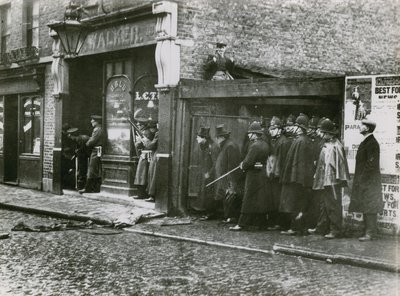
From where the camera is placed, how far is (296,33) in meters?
14.8

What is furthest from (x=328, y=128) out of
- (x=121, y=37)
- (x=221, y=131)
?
(x=121, y=37)

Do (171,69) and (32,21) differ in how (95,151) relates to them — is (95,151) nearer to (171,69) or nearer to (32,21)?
(171,69)

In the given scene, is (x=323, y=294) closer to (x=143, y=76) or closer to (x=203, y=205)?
(x=203, y=205)

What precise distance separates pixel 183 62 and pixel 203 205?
3.03 metres

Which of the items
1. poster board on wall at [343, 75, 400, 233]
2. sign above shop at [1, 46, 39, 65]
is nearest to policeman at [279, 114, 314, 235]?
poster board on wall at [343, 75, 400, 233]

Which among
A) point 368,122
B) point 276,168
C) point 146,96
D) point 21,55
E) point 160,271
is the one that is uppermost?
point 21,55

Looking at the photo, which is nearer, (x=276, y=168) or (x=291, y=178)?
(x=291, y=178)

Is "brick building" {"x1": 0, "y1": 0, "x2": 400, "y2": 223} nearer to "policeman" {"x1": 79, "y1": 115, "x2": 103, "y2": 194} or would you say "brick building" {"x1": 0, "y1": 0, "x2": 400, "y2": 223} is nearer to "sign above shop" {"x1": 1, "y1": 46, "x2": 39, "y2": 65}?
"sign above shop" {"x1": 1, "y1": 46, "x2": 39, "y2": 65}

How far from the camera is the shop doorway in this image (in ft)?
60.2

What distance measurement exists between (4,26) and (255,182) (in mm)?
11514

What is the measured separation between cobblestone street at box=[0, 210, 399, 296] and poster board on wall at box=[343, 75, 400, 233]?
2.10 meters

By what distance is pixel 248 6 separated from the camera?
13.7m

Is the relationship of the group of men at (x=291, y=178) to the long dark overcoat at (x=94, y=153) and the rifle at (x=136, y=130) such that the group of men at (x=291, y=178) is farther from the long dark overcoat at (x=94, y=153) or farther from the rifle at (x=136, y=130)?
the long dark overcoat at (x=94, y=153)

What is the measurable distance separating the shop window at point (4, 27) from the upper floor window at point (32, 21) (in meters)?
1.15
